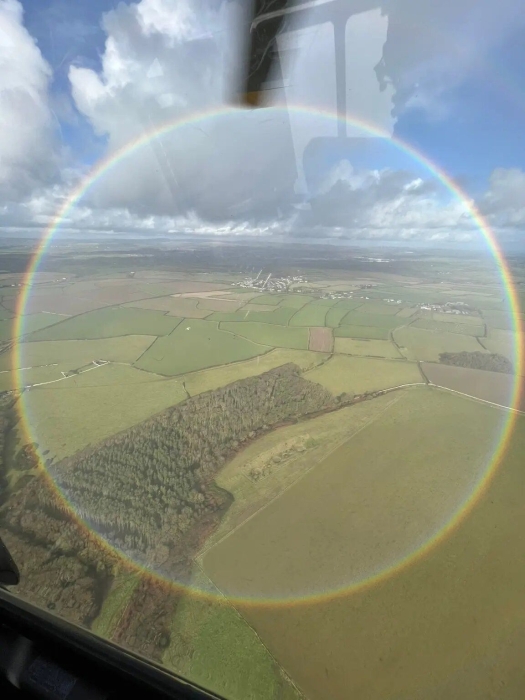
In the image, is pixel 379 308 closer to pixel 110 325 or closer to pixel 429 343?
pixel 429 343

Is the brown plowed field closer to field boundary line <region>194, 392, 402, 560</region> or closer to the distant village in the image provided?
field boundary line <region>194, 392, 402, 560</region>

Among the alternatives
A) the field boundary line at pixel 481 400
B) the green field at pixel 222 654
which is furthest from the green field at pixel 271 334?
the green field at pixel 222 654

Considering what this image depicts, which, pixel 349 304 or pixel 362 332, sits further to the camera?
pixel 349 304

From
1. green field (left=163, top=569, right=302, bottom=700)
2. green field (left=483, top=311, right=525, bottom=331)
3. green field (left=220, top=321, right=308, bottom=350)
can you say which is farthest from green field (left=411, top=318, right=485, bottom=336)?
green field (left=163, top=569, right=302, bottom=700)

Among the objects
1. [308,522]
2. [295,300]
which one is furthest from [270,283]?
[308,522]

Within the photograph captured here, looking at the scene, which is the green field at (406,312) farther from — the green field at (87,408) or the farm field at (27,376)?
the farm field at (27,376)

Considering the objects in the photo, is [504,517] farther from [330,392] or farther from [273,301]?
[273,301]
